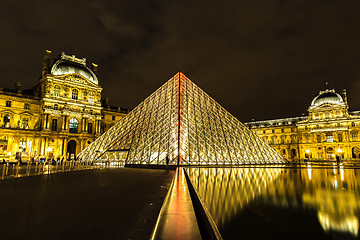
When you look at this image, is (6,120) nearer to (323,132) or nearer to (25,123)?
(25,123)

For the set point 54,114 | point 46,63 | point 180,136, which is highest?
point 46,63

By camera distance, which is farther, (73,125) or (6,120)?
(73,125)

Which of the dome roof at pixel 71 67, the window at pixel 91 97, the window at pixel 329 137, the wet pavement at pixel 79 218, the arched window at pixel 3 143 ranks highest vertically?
the dome roof at pixel 71 67

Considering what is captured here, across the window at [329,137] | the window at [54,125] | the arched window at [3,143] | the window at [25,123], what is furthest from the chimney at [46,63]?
the window at [329,137]

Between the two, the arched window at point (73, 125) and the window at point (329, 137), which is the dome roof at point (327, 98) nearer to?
the window at point (329, 137)

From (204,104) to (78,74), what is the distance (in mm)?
22565

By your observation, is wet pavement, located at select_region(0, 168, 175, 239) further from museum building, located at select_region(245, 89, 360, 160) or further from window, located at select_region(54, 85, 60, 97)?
museum building, located at select_region(245, 89, 360, 160)

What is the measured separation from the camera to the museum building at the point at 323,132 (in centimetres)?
4034

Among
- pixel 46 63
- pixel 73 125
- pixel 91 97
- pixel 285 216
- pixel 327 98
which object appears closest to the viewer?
pixel 285 216

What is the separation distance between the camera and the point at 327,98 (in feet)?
146

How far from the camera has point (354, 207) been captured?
3.49 metres

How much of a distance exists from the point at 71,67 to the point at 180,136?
26237 mm

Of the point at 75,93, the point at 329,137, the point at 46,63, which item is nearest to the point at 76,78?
the point at 75,93

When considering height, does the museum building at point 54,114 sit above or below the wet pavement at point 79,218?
above
